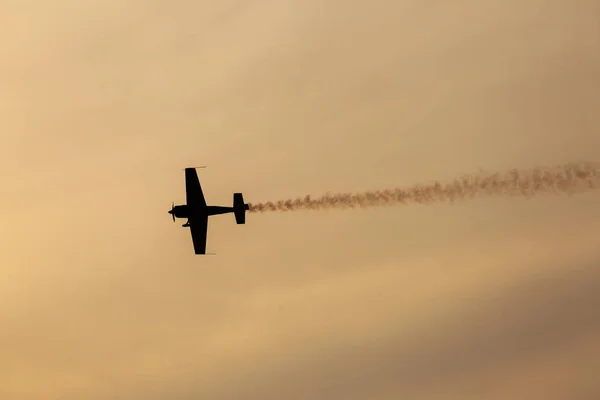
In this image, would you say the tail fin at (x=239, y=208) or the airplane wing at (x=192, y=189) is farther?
the airplane wing at (x=192, y=189)

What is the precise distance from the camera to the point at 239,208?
294 ft

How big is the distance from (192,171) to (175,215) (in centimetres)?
325

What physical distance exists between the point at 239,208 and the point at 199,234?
4.40 m

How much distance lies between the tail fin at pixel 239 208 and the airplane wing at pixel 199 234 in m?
2.96

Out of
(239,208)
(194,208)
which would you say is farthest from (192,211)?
(239,208)

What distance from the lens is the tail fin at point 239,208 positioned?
89688mm

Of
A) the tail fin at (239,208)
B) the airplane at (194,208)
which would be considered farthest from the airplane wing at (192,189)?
the tail fin at (239,208)

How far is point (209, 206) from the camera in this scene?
9125 centimetres

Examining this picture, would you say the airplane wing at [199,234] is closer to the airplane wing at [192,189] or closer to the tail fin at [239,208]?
the airplane wing at [192,189]

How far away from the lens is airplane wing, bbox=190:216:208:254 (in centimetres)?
9200

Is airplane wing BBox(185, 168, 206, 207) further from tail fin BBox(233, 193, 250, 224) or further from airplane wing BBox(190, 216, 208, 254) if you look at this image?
tail fin BBox(233, 193, 250, 224)

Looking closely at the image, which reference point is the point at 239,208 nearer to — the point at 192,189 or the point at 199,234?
the point at 192,189

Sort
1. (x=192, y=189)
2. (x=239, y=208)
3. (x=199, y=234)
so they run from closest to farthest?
(x=239, y=208) → (x=192, y=189) → (x=199, y=234)

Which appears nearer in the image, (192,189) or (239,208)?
(239,208)
